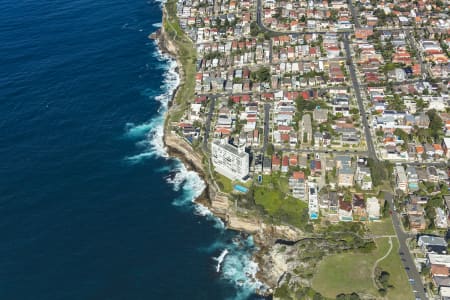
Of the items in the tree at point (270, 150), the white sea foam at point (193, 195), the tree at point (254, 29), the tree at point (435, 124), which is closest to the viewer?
the white sea foam at point (193, 195)

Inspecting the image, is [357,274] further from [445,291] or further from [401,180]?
[401,180]

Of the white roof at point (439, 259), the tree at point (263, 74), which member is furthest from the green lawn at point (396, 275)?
the tree at point (263, 74)

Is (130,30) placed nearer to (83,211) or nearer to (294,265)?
(83,211)

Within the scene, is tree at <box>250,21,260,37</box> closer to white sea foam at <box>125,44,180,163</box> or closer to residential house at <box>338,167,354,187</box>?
white sea foam at <box>125,44,180,163</box>

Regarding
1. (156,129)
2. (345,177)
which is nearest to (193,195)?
(156,129)

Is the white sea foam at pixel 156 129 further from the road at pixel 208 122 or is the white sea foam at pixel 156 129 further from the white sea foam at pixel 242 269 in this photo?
the white sea foam at pixel 242 269

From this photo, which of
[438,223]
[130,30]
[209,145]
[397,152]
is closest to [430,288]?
[438,223]
